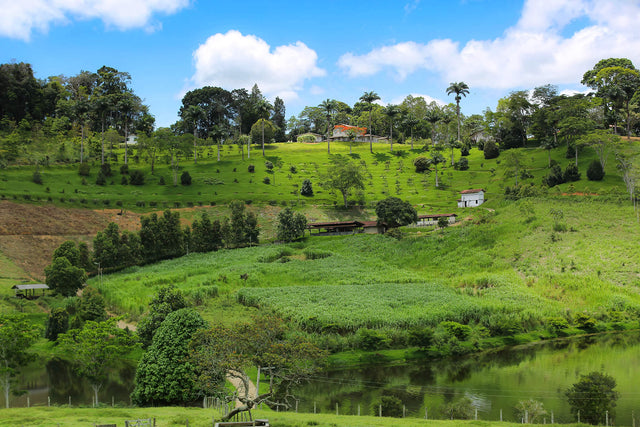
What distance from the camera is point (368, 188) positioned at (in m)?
109

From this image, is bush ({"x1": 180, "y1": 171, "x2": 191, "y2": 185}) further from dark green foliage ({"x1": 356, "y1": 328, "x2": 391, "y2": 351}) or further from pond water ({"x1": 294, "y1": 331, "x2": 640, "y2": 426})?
pond water ({"x1": 294, "y1": 331, "x2": 640, "y2": 426})

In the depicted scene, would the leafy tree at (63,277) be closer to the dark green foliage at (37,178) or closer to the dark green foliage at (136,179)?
the dark green foliage at (37,178)

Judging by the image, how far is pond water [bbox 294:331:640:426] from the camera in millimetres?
32656

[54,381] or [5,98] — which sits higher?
[5,98]

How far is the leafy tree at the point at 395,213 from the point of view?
84.1 meters

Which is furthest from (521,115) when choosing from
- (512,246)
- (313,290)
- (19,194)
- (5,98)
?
(5,98)

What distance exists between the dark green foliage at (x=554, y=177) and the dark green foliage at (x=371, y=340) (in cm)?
6097

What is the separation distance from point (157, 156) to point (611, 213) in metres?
90.6

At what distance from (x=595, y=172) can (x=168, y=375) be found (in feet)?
267

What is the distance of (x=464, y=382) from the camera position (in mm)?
38094

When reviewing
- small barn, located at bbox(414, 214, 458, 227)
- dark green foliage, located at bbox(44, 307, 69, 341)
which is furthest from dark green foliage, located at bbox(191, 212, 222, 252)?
small barn, located at bbox(414, 214, 458, 227)

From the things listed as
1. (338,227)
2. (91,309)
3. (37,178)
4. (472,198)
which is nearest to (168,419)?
(91,309)

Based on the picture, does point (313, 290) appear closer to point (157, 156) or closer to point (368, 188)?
point (368, 188)

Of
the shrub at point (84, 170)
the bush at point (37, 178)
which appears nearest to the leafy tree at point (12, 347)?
the bush at point (37, 178)
